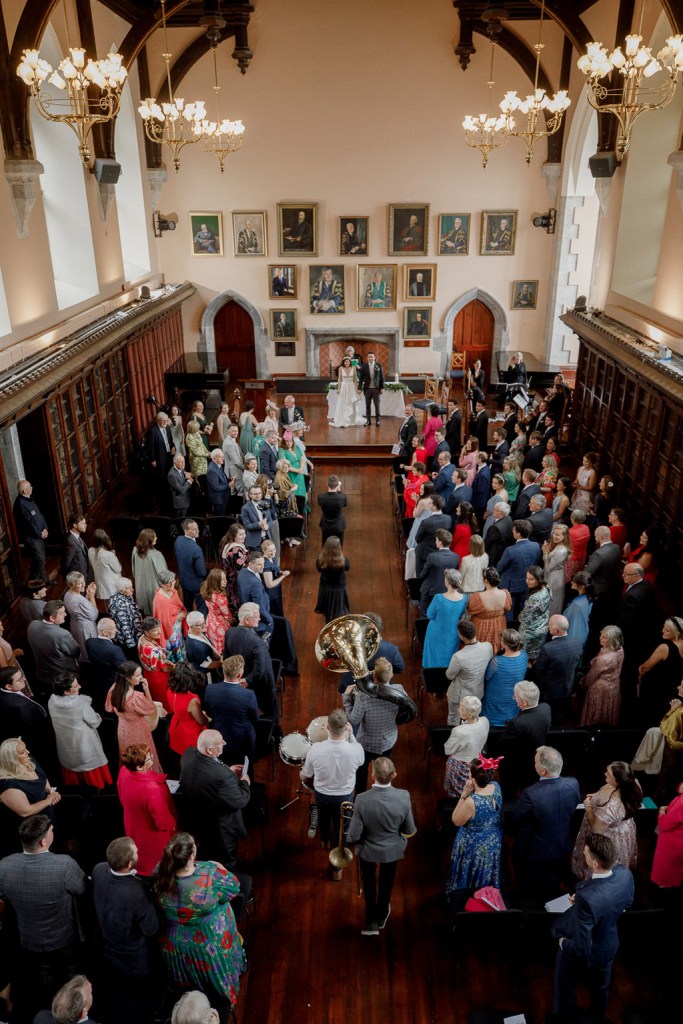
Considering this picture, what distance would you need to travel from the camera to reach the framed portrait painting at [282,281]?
17.6 m

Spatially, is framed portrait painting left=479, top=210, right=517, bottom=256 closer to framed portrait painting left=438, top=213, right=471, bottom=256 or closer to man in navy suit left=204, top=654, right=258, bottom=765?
framed portrait painting left=438, top=213, right=471, bottom=256

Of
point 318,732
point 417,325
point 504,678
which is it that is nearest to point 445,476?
point 504,678

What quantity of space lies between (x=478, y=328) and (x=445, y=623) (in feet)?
42.5

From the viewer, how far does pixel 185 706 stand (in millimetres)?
5445

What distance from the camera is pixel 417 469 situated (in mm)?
9727

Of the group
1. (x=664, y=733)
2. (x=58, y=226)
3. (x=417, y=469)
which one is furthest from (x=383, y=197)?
(x=664, y=733)

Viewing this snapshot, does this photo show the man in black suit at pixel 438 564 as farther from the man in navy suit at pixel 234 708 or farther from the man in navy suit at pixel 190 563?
the man in navy suit at pixel 234 708

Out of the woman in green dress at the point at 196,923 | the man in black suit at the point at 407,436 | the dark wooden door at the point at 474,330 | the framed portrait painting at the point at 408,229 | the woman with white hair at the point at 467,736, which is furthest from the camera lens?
the dark wooden door at the point at 474,330

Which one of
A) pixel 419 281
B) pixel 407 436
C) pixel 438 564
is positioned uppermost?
pixel 419 281

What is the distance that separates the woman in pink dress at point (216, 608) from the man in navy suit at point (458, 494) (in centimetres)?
356

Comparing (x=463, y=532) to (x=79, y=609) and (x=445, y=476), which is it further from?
(x=79, y=609)

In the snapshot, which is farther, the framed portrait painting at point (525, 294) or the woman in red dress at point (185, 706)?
the framed portrait painting at point (525, 294)

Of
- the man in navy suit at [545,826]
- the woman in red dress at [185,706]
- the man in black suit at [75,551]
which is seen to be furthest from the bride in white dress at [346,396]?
the man in navy suit at [545,826]

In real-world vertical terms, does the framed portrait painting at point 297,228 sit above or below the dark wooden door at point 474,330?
above
